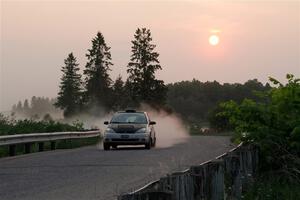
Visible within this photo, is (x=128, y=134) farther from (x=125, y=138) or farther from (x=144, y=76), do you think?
(x=144, y=76)

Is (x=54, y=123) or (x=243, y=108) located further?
(x=54, y=123)

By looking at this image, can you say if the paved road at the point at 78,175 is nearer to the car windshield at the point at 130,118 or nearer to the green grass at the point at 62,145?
the green grass at the point at 62,145

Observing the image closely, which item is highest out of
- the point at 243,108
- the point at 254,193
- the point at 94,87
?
the point at 94,87

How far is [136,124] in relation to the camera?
26047 mm

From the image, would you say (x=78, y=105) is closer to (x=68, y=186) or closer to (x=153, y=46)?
(x=153, y=46)

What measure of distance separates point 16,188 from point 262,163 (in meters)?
5.20

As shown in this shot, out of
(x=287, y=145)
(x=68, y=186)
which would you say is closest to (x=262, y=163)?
(x=287, y=145)

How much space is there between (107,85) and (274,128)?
345 feet

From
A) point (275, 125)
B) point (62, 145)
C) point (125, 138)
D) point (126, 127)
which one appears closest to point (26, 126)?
point (62, 145)

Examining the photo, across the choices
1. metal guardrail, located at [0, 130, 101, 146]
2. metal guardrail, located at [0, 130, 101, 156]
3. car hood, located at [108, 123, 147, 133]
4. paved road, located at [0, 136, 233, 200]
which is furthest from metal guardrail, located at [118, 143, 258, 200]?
car hood, located at [108, 123, 147, 133]

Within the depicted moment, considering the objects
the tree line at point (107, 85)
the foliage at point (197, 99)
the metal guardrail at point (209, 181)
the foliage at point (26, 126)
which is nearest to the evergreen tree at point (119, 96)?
the tree line at point (107, 85)

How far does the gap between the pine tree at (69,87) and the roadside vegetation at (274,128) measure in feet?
395

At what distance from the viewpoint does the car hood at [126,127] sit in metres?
25.6

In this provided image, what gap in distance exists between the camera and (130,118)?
87.7ft
